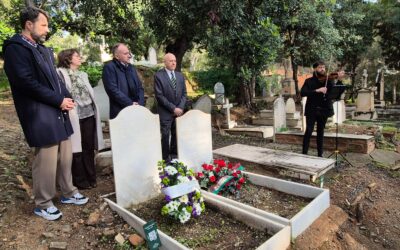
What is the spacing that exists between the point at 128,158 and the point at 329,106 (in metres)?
3.68

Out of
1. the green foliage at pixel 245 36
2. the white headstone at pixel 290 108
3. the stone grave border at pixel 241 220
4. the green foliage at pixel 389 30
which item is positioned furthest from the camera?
the green foliage at pixel 389 30

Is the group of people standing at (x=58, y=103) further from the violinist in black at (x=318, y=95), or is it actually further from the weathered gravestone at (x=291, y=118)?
the weathered gravestone at (x=291, y=118)

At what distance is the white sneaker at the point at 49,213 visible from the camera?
3.16m

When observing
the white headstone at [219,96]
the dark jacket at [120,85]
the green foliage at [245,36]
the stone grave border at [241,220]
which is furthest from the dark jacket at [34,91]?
the white headstone at [219,96]

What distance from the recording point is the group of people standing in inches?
116

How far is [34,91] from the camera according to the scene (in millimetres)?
2939

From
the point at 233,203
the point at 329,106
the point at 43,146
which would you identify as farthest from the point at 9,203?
the point at 329,106

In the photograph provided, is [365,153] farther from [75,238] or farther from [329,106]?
[75,238]

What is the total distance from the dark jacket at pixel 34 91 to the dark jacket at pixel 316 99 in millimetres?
4136

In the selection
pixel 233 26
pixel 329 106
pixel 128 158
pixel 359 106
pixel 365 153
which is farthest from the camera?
pixel 359 106

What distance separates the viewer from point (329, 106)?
17.9 ft

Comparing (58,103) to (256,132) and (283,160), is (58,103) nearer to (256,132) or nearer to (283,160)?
(283,160)

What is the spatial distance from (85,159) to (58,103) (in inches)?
44.1

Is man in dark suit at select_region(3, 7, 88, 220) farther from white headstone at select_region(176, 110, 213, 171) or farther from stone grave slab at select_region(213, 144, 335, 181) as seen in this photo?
stone grave slab at select_region(213, 144, 335, 181)
